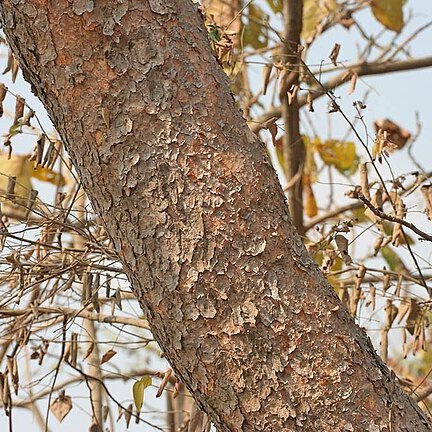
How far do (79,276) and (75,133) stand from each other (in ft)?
2.73

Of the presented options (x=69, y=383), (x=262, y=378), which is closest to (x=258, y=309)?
(x=262, y=378)

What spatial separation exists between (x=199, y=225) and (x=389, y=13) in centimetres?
210

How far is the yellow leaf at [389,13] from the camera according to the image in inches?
119

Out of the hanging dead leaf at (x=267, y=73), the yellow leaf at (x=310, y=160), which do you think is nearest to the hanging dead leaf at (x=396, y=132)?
the yellow leaf at (x=310, y=160)

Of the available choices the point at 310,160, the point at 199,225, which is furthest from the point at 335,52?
the point at 310,160

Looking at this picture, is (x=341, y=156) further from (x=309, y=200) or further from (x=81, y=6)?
(x=81, y=6)

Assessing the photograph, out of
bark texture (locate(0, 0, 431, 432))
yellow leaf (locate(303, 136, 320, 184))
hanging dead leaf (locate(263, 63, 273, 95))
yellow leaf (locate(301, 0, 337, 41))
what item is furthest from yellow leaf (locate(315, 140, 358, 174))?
bark texture (locate(0, 0, 431, 432))

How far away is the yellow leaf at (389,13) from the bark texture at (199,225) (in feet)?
6.35

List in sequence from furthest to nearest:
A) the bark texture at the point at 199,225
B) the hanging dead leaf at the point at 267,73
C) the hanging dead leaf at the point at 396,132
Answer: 1. the hanging dead leaf at the point at 396,132
2. the hanging dead leaf at the point at 267,73
3. the bark texture at the point at 199,225

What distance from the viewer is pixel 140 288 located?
1.23 m

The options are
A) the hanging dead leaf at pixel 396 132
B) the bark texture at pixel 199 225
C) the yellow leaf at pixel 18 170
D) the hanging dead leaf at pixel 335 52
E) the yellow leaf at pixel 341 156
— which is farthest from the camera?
the yellow leaf at pixel 341 156

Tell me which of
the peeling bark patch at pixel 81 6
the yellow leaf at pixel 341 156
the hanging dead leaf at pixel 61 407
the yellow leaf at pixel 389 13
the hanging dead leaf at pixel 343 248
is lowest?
the hanging dead leaf at pixel 61 407

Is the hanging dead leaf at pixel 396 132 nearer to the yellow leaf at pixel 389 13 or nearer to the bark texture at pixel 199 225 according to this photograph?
the yellow leaf at pixel 389 13

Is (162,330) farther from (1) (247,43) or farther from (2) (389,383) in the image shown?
(1) (247,43)
